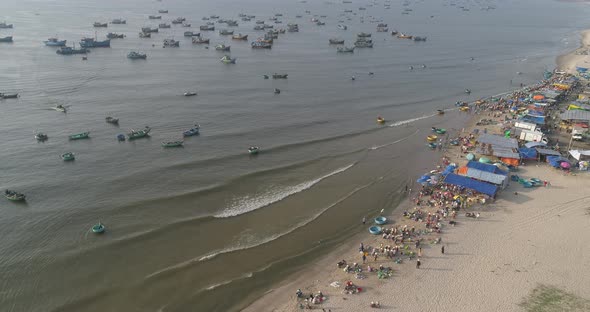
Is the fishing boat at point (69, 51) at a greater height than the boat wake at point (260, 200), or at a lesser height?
greater

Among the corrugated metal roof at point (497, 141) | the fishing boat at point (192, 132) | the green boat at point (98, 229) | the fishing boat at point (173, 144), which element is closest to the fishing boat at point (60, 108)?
the fishing boat at point (192, 132)

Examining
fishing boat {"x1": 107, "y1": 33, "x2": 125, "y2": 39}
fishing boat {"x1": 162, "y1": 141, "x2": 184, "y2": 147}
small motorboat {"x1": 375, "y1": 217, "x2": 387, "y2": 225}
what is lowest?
small motorboat {"x1": 375, "y1": 217, "x2": 387, "y2": 225}

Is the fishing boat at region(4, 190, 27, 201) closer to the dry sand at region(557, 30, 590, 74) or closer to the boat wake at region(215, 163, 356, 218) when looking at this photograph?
the boat wake at region(215, 163, 356, 218)

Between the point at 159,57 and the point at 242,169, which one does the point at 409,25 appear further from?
the point at 242,169

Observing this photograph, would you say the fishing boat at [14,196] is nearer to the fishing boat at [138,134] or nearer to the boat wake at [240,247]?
the fishing boat at [138,134]

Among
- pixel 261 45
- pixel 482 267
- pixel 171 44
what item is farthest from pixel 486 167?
pixel 171 44

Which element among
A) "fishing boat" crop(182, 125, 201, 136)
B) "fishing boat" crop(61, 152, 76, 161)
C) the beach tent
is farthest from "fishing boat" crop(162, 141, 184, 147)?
the beach tent
